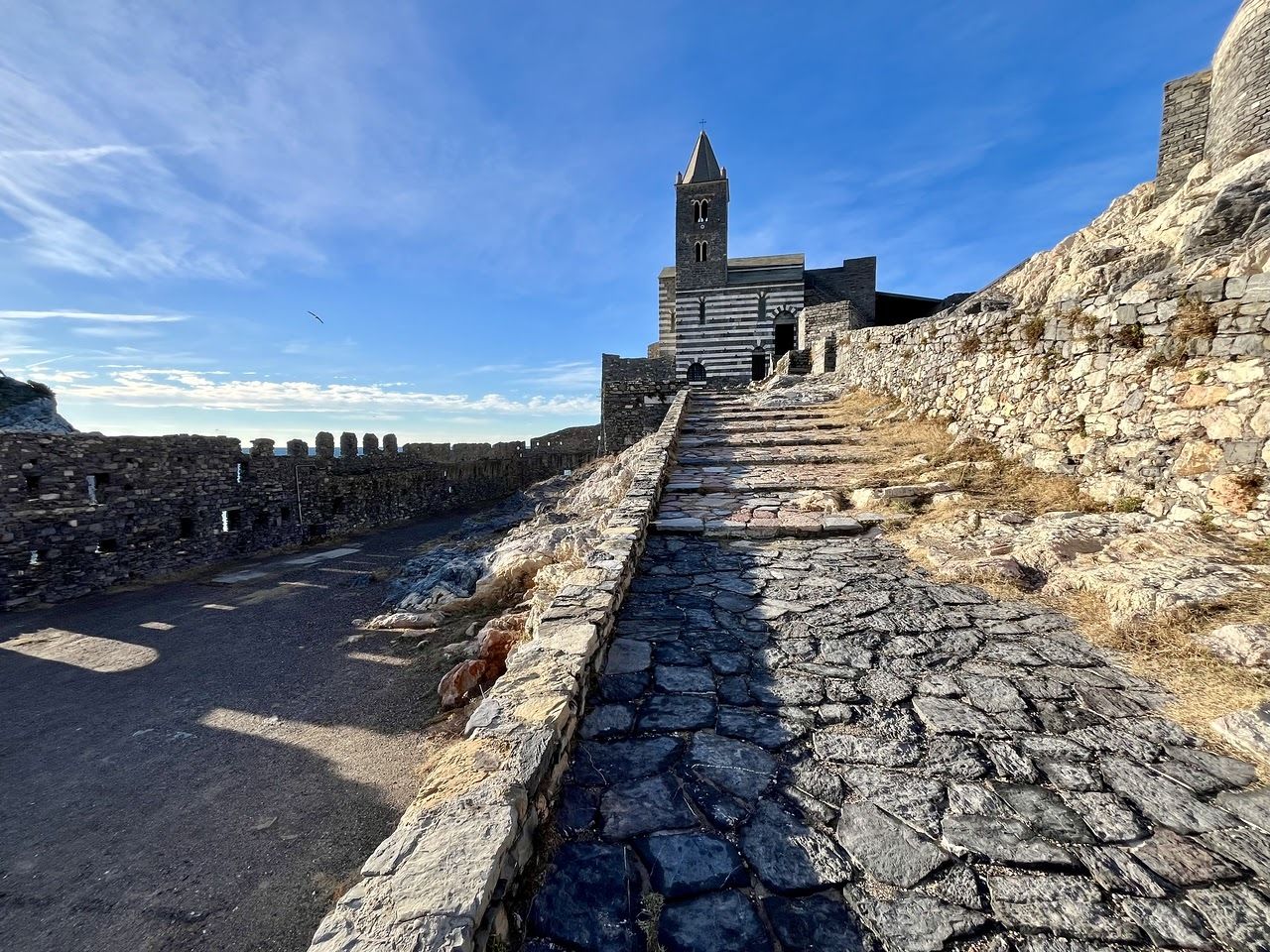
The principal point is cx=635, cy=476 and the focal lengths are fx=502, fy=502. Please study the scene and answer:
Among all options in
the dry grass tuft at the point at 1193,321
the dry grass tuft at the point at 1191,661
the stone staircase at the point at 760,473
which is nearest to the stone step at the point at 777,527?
the stone staircase at the point at 760,473

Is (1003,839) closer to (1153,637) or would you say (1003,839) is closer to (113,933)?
(1153,637)

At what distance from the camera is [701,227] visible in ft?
96.2

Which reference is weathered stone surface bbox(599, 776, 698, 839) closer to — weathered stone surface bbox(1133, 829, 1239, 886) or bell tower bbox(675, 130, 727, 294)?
weathered stone surface bbox(1133, 829, 1239, 886)

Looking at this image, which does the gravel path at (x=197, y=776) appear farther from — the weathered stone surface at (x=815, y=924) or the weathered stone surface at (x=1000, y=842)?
the weathered stone surface at (x=1000, y=842)

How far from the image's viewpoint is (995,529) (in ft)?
15.9

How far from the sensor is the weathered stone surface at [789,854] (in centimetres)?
177

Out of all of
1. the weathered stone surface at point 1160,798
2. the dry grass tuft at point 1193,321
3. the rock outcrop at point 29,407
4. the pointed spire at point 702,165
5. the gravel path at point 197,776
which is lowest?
the gravel path at point 197,776

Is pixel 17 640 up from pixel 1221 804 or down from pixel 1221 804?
down

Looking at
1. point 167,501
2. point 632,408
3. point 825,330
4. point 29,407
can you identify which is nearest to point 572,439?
point 632,408

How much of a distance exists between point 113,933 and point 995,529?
7715 millimetres

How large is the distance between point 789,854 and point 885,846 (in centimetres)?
37

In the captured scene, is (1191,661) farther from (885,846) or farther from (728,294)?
(728,294)

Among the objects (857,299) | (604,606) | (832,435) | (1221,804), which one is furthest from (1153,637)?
(857,299)

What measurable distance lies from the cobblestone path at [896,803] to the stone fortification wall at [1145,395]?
7.60 ft
